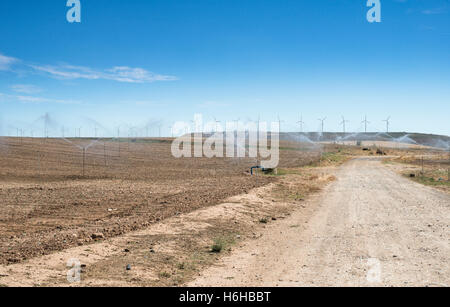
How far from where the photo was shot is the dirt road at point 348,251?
8.77m

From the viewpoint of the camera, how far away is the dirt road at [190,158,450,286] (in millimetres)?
8766

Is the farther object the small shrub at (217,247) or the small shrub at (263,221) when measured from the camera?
the small shrub at (263,221)

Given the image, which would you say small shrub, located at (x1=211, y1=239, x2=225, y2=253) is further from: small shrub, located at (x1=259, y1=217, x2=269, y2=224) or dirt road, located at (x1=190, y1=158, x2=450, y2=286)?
small shrub, located at (x1=259, y1=217, x2=269, y2=224)

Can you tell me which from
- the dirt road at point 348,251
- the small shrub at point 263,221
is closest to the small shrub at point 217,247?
the dirt road at point 348,251

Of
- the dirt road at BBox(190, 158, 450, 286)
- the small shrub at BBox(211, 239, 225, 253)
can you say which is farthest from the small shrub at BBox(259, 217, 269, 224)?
the small shrub at BBox(211, 239, 225, 253)

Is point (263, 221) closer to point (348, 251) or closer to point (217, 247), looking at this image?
point (217, 247)

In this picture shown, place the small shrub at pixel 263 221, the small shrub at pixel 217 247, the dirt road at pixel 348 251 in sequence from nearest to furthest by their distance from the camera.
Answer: the dirt road at pixel 348 251 → the small shrub at pixel 217 247 → the small shrub at pixel 263 221

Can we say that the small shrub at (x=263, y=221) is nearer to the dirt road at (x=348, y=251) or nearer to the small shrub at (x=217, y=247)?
the dirt road at (x=348, y=251)

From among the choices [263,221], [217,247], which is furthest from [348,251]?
[263,221]

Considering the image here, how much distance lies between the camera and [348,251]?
11.3m

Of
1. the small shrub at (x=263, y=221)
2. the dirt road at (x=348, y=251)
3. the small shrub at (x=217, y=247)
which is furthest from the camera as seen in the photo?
the small shrub at (x=263, y=221)

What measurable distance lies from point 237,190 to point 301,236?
39.7 feet
